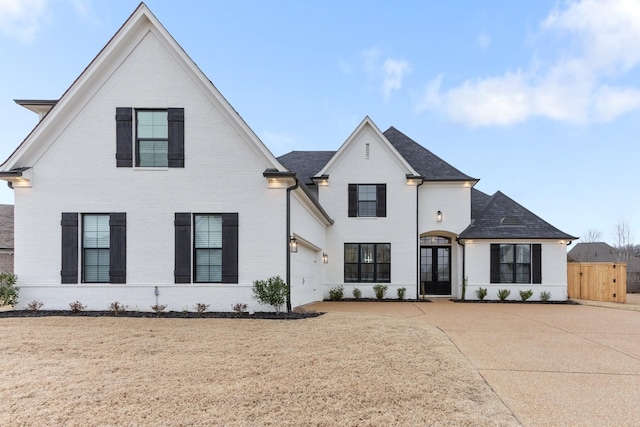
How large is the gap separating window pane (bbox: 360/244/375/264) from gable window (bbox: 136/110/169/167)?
30.9 ft

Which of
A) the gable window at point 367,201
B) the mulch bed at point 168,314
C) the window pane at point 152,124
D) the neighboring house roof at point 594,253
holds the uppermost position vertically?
the window pane at point 152,124

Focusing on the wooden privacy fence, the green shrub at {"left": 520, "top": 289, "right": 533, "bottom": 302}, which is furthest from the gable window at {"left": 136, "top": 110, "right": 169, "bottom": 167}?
the wooden privacy fence

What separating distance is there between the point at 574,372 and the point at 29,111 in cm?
1549

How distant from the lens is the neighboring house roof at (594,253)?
4275 centimetres

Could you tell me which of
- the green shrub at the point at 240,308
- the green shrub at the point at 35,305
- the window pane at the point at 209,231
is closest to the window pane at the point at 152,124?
the window pane at the point at 209,231

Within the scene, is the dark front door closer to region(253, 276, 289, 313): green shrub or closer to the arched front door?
the arched front door

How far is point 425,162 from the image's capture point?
57.7 feet

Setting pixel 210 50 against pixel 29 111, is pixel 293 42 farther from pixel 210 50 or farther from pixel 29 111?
pixel 29 111

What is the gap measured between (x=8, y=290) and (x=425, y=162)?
1584 cm

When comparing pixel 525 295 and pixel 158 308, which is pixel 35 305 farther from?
pixel 525 295

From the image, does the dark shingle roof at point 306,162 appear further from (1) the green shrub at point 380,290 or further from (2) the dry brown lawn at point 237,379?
(2) the dry brown lawn at point 237,379

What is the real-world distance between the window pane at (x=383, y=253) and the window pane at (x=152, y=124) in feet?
33.1

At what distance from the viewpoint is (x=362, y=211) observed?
54.5 feet

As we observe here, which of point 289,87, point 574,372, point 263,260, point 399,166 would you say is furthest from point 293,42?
point 574,372
